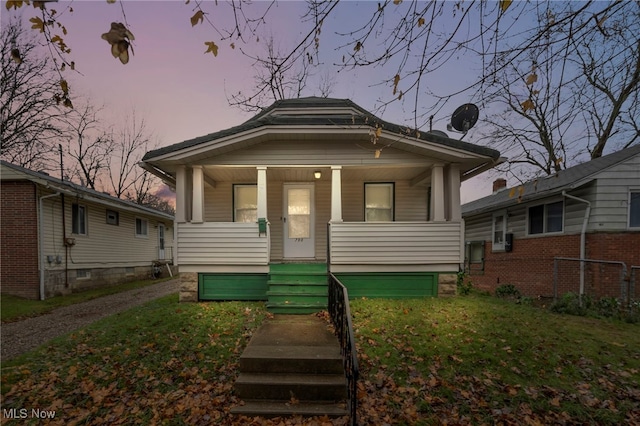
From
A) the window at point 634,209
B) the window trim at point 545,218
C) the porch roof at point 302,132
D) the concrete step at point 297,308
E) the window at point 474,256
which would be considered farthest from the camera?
the window at point 474,256

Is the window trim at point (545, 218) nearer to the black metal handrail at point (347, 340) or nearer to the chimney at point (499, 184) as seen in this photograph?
the chimney at point (499, 184)

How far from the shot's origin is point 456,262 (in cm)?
684

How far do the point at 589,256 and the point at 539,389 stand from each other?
7.39 m

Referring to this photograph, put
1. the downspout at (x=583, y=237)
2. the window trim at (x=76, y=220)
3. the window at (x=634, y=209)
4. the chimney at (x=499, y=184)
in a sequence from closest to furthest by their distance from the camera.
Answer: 1. the window at (x=634, y=209)
2. the downspout at (x=583, y=237)
3. the window trim at (x=76, y=220)
4. the chimney at (x=499, y=184)

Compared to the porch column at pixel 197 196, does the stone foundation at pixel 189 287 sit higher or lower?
lower

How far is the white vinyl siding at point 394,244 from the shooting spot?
267 inches

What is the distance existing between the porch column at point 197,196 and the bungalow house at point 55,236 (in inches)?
241

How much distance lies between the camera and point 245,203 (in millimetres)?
8484

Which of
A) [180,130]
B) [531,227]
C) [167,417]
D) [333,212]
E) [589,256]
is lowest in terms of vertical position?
[167,417]

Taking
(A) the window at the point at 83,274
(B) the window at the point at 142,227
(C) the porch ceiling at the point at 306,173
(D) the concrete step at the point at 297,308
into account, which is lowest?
(A) the window at the point at 83,274

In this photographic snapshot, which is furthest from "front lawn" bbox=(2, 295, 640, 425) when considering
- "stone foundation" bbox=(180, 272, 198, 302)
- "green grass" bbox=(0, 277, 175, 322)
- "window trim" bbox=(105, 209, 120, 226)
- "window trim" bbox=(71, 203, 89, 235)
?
"window trim" bbox=(105, 209, 120, 226)

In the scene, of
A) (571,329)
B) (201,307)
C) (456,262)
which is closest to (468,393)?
(571,329)

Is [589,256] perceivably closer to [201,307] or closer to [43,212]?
[201,307]


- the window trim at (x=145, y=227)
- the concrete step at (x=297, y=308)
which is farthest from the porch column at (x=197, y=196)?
the window trim at (x=145, y=227)
